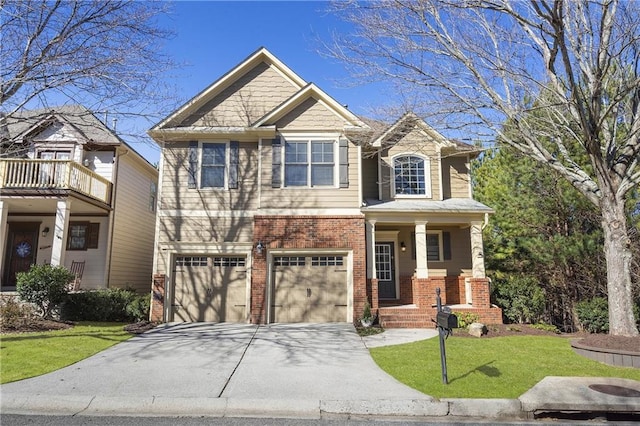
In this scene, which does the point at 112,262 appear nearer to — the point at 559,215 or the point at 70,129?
the point at 70,129

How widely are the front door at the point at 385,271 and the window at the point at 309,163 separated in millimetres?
3707

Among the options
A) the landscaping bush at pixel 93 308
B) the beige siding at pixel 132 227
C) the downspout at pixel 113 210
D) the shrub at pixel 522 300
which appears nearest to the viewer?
the shrub at pixel 522 300

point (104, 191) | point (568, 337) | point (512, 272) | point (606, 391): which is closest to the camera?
point (606, 391)

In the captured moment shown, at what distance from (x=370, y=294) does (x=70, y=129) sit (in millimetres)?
13756

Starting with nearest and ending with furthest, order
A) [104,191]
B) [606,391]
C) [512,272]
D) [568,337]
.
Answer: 1. [606,391]
2. [568,337]
3. [512,272]
4. [104,191]

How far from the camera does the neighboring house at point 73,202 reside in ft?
48.9

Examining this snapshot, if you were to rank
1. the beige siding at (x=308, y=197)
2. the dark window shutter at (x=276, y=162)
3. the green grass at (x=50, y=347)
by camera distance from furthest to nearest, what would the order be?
the dark window shutter at (x=276, y=162) < the beige siding at (x=308, y=197) < the green grass at (x=50, y=347)

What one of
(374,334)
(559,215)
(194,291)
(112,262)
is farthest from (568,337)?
(112,262)

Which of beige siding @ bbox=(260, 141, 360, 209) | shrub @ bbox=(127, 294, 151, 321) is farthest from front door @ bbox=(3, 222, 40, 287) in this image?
beige siding @ bbox=(260, 141, 360, 209)

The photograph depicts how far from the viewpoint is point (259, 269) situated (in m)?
13.0

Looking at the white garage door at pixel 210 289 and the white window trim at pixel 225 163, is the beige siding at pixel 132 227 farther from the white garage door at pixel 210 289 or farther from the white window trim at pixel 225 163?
the white window trim at pixel 225 163

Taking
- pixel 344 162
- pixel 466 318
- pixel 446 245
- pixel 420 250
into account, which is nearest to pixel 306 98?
pixel 344 162

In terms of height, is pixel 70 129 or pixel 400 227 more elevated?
pixel 70 129

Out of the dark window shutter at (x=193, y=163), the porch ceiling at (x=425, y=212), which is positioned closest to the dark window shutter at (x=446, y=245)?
the porch ceiling at (x=425, y=212)
